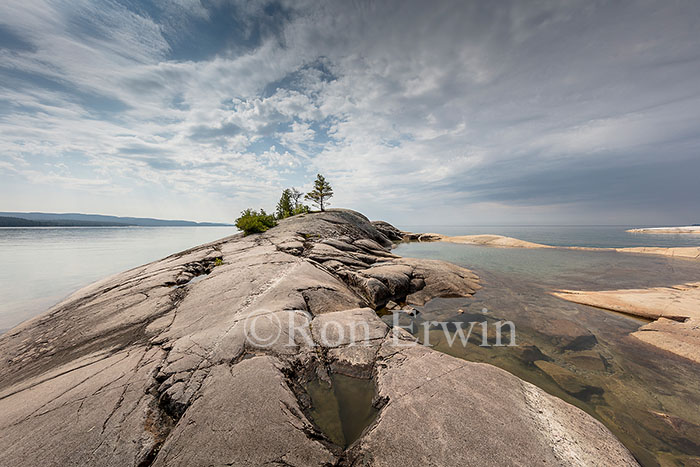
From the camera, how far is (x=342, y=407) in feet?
12.5

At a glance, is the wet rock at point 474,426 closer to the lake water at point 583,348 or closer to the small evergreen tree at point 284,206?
the lake water at point 583,348

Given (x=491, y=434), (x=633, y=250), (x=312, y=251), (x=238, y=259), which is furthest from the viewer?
(x=633, y=250)

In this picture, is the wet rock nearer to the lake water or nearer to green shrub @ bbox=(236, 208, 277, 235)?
the lake water

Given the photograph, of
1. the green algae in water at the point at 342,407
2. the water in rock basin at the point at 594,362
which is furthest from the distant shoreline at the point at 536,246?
the green algae in water at the point at 342,407

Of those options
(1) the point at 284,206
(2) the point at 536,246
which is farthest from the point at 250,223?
(2) the point at 536,246

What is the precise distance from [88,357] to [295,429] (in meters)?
5.53

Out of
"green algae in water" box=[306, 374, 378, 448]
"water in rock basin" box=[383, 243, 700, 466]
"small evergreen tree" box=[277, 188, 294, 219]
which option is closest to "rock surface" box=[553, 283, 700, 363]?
"water in rock basin" box=[383, 243, 700, 466]

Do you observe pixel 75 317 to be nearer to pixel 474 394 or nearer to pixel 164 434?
pixel 164 434

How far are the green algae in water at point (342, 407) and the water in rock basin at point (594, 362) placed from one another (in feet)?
11.3

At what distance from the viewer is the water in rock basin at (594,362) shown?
402 centimetres

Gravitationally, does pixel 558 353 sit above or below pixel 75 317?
below

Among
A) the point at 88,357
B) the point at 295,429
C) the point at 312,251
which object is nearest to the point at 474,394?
the point at 295,429

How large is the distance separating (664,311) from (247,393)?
1430 cm

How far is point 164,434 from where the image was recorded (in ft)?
9.84
